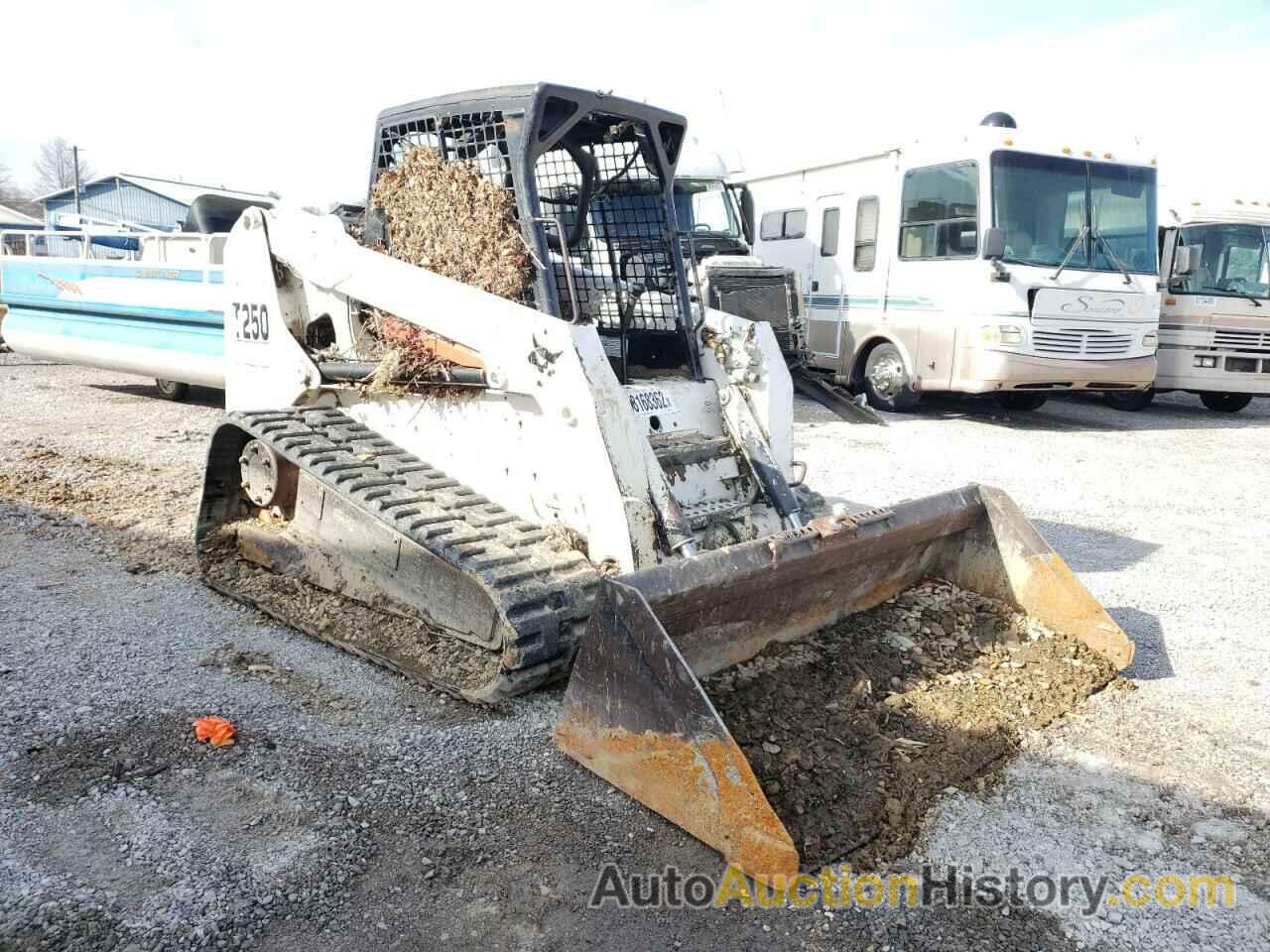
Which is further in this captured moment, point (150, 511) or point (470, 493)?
point (150, 511)

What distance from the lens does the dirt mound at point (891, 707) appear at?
117 inches

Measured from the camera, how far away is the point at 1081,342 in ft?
34.5

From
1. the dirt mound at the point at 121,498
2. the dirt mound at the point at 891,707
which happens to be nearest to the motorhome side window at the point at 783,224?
the dirt mound at the point at 121,498

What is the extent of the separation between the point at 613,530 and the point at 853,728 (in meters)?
1.11

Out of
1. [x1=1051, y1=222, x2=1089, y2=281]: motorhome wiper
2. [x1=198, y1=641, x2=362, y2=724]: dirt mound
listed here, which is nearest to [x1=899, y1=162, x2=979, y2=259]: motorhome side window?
[x1=1051, y1=222, x2=1089, y2=281]: motorhome wiper

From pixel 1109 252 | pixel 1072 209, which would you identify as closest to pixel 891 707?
pixel 1072 209

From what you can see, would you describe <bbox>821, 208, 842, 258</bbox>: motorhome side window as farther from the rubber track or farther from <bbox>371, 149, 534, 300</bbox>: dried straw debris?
the rubber track

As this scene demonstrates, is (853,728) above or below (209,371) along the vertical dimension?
below

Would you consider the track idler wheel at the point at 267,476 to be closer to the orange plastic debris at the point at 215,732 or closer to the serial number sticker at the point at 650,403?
the orange plastic debris at the point at 215,732

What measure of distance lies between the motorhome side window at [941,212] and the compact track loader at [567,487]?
6.62 metres

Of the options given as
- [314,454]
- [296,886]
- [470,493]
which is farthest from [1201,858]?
[314,454]

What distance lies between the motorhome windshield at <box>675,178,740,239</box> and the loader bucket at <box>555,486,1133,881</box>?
814cm

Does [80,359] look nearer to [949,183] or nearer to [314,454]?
[314,454]

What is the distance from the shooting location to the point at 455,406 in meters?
4.25
